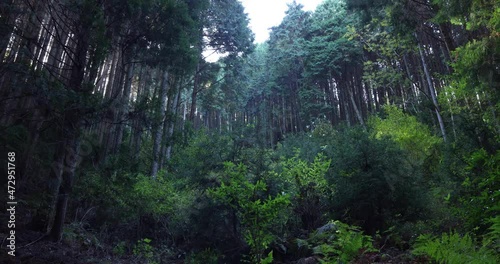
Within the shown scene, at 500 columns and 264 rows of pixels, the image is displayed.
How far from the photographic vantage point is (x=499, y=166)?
4137mm

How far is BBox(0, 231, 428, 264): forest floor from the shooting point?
4195 millimetres

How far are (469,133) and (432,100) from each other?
27.1 ft

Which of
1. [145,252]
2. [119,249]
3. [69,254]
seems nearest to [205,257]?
[145,252]

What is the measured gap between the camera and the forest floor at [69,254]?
4195 mm

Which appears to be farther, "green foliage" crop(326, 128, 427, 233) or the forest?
"green foliage" crop(326, 128, 427, 233)

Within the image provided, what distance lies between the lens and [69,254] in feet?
17.2

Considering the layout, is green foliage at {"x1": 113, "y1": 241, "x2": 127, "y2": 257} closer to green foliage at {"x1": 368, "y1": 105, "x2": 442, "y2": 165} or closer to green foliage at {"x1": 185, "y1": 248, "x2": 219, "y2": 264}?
green foliage at {"x1": 185, "y1": 248, "x2": 219, "y2": 264}

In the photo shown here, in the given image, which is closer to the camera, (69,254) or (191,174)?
(69,254)

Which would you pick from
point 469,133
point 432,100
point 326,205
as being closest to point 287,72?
point 432,100

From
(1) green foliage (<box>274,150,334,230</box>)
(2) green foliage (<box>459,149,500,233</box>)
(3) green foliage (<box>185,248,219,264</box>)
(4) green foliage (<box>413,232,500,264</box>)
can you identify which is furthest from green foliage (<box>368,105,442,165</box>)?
(4) green foliage (<box>413,232,500,264</box>)

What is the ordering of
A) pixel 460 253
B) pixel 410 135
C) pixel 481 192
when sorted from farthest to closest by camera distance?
pixel 410 135, pixel 481 192, pixel 460 253

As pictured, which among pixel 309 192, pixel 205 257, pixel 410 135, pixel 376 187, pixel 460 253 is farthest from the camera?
pixel 410 135

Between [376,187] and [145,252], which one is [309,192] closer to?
[376,187]

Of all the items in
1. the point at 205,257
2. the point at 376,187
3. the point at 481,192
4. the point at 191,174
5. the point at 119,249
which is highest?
the point at 191,174
